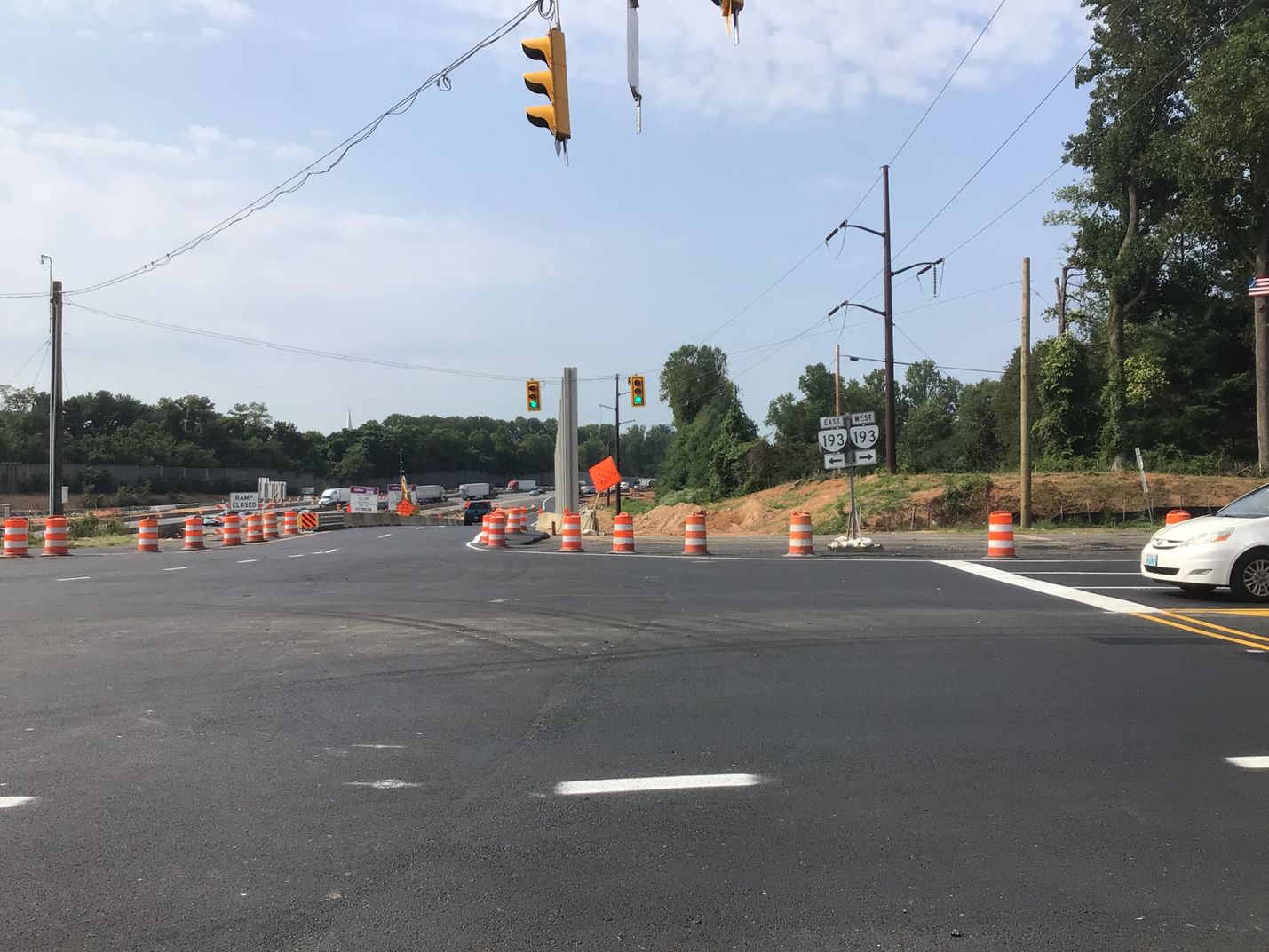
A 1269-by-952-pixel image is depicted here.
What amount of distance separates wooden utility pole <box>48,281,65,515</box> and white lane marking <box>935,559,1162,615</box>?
31011mm

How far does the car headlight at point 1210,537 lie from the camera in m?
11.9

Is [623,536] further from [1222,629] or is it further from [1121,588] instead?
[1222,629]

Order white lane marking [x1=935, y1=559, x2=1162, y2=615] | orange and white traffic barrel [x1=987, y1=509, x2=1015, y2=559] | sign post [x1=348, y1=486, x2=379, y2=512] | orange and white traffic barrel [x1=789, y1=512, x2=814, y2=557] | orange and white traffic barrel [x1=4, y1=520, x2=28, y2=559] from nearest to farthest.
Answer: white lane marking [x1=935, y1=559, x2=1162, y2=615]
orange and white traffic barrel [x1=987, y1=509, x2=1015, y2=559]
orange and white traffic barrel [x1=789, y1=512, x2=814, y2=557]
orange and white traffic barrel [x1=4, y1=520, x2=28, y2=559]
sign post [x1=348, y1=486, x2=379, y2=512]

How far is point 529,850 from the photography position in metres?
4.36

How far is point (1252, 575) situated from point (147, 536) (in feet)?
76.3

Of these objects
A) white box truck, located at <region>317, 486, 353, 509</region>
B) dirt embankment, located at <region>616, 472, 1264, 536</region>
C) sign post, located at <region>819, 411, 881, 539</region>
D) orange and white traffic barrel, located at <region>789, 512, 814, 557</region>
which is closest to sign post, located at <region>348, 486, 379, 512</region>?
white box truck, located at <region>317, 486, 353, 509</region>

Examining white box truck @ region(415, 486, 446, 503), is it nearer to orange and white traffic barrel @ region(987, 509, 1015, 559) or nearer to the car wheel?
orange and white traffic barrel @ region(987, 509, 1015, 559)

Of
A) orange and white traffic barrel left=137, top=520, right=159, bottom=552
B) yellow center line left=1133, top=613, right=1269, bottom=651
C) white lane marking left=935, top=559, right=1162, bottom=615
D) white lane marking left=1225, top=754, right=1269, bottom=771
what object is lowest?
white lane marking left=1225, top=754, right=1269, bottom=771

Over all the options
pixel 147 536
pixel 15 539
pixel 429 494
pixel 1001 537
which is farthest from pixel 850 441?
pixel 429 494

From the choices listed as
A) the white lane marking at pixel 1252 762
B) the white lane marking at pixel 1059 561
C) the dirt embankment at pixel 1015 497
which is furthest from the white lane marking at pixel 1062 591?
the dirt embankment at pixel 1015 497

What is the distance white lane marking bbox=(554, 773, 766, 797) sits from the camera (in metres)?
5.18

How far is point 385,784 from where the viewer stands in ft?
17.4

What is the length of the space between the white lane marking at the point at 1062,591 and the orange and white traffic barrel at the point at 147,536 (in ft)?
62.1

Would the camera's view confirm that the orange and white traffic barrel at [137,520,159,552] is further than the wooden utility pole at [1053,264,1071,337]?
No
